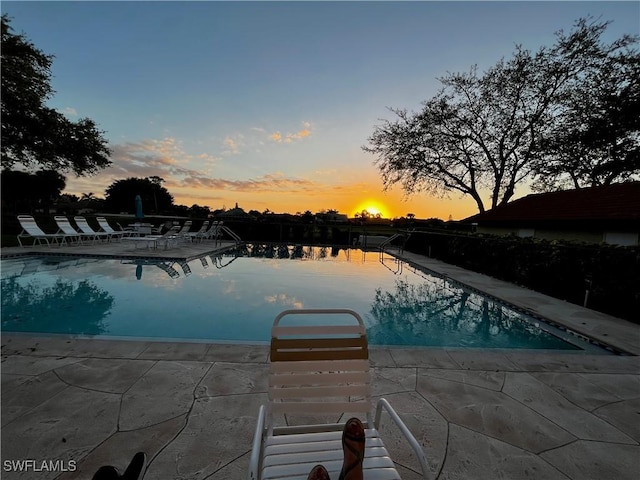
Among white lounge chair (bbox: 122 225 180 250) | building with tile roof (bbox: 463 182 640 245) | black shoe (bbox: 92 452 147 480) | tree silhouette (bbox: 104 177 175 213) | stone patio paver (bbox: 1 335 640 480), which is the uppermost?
tree silhouette (bbox: 104 177 175 213)

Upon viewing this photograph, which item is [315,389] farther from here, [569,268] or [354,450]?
[569,268]

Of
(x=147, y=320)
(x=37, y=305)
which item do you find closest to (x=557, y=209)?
(x=147, y=320)

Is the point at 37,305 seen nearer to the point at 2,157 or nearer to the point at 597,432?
the point at 597,432

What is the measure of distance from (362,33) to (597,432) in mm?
11494

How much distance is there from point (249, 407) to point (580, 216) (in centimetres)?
1295

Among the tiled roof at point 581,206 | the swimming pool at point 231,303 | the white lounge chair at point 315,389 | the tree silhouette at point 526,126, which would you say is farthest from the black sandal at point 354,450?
the tree silhouette at point 526,126

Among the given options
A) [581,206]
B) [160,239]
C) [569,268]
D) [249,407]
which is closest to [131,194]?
[160,239]

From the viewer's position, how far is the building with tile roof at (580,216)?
9.15 metres

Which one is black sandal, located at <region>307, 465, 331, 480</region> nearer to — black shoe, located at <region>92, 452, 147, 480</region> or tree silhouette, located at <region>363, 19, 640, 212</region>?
black shoe, located at <region>92, 452, 147, 480</region>

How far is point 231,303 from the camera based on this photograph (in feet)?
22.2

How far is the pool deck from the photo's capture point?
1.99 m

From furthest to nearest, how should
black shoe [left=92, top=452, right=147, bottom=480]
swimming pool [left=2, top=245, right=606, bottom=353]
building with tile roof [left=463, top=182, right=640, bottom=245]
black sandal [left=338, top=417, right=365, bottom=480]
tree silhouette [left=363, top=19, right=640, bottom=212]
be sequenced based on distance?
tree silhouette [left=363, top=19, right=640, bottom=212], building with tile roof [left=463, top=182, right=640, bottom=245], swimming pool [left=2, top=245, right=606, bottom=353], black sandal [left=338, top=417, right=365, bottom=480], black shoe [left=92, top=452, right=147, bottom=480]

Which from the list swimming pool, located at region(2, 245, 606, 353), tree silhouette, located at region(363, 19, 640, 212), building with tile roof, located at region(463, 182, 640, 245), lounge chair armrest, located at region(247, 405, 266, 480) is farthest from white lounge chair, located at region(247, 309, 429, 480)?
tree silhouette, located at region(363, 19, 640, 212)

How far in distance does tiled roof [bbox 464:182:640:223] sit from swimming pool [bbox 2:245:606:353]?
5.78 metres
